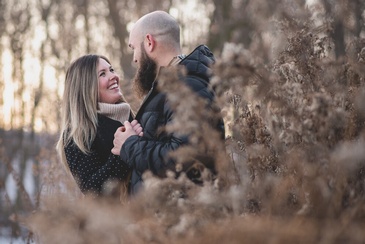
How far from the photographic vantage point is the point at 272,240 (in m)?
2.06

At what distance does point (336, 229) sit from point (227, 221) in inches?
17.5

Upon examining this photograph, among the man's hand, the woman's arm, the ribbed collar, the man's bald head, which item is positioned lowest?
the woman's arm

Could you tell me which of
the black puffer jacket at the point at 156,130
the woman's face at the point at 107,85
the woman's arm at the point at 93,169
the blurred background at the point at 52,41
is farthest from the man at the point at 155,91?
the blurred background at the point at 52,41

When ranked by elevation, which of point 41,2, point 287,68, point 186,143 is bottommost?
point 186,143

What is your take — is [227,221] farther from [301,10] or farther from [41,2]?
[41,2]

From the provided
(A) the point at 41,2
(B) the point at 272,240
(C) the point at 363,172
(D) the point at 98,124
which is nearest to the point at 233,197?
(B) the point at 272,240

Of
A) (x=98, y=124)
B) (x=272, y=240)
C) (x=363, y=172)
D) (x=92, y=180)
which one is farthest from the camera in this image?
(x=98, y=124)

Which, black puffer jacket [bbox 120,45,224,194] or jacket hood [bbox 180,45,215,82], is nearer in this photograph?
black puffer jacket [bbox 120,45,224,194]

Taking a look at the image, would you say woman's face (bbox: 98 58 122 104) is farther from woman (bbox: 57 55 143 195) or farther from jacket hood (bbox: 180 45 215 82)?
jacket hood (bbox: 180 45 215 82)

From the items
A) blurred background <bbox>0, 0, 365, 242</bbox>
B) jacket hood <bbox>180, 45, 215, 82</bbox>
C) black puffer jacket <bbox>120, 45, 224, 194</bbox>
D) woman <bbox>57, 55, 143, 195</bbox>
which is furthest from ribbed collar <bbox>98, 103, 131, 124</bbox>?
blurred background <bbox>0, 0, 365, 242</bbox>

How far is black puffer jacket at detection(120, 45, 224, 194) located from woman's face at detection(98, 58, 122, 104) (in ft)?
1.98

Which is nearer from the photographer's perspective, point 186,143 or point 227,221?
point 227,221

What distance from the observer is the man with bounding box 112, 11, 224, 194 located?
3406mm

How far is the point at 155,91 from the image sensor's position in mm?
3727
